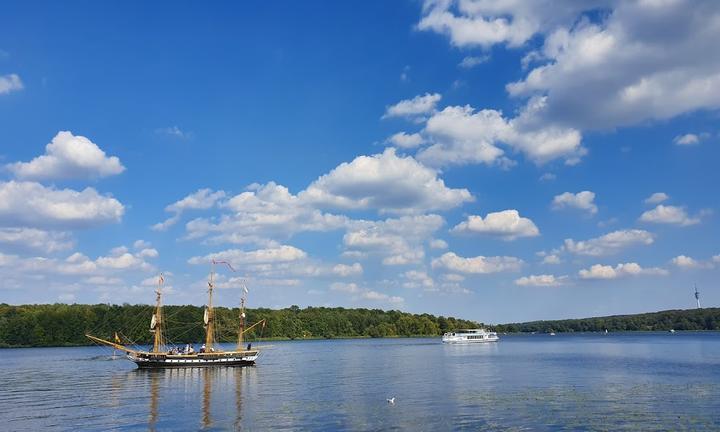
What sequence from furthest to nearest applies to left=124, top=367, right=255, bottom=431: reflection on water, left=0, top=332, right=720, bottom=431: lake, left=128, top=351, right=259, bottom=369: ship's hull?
left=128, top=351, right=259, bottom=369: ship's hull, left=124, top=367, right=255, bottom=431: reflection on water, left=0, top=332, right=720, bottom=431: lake

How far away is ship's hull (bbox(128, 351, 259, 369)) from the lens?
114 m

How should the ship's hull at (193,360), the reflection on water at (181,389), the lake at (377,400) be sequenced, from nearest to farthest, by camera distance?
the lake at (377,400) < the reflection on water at (181,389) < the ship's hull at (193,360)

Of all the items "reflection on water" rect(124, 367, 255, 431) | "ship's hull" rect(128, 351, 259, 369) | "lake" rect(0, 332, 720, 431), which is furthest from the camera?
"ship's hull" rect(128, 351, 259, 369)

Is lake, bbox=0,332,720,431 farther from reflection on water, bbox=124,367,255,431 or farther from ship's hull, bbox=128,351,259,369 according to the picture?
ship's hull, bbox=128,351,259,369

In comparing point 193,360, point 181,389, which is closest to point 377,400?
point 181,389

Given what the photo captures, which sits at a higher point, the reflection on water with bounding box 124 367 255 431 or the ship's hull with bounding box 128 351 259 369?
the ship's hull with bounding box 128 351 259 369

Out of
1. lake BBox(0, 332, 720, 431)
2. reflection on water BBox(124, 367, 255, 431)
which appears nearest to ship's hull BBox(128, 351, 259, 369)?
reflection on water BBox(124, 367, 255, 431)

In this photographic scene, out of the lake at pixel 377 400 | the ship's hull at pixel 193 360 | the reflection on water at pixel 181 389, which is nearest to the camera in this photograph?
the lake at pixel 377 400

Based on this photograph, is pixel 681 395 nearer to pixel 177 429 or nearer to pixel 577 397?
pixel 577 397

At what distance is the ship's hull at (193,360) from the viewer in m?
114

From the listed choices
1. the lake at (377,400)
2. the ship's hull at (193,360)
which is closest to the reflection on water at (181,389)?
the lake at (377,400)

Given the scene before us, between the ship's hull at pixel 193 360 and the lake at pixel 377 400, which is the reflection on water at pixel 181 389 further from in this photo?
the ship's hull at pixel 193 360

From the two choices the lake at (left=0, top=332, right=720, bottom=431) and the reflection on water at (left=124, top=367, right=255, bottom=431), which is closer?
the lake at (left=0, top=332, right=720, bottom=431)

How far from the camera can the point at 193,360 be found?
376 feet
